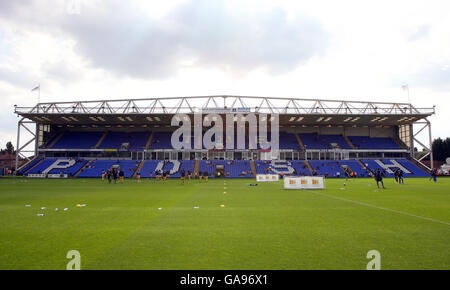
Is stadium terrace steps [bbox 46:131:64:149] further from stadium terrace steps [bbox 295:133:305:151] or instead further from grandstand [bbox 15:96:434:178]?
stadium terrace steps [bbox 295:133:305:151]

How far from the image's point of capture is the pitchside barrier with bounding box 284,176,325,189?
73.2 ft

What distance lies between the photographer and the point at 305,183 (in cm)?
2266

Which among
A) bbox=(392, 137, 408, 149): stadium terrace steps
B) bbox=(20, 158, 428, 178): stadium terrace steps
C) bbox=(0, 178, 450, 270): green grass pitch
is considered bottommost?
bbox=(0, 178, 450, 270): green grass pitch

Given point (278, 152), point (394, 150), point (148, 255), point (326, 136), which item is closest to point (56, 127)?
point (278, 152)

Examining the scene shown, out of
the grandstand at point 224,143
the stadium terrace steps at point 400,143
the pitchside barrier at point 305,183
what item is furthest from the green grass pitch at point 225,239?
the stadium terrace steps at point 400,143

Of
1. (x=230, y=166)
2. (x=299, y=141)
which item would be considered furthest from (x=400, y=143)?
(x=230, y=166)

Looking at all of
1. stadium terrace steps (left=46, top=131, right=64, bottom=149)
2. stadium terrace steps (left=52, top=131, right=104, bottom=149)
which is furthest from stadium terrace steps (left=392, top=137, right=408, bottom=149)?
stadium terrace steps (left=46, top=131, right=64, bottom=149)

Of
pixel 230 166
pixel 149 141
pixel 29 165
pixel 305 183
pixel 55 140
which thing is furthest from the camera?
pixel 149 141

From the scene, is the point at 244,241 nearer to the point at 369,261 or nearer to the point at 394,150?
the point at 369,261

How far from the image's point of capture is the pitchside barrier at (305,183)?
73.2ft

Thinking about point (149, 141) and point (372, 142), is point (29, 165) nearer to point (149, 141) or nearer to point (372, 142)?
point (149, 141)

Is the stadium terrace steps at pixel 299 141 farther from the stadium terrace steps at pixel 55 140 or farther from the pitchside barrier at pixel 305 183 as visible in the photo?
the stadium terrace steps at pixel 55 140

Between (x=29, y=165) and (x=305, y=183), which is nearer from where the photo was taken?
(x=305, y=183)

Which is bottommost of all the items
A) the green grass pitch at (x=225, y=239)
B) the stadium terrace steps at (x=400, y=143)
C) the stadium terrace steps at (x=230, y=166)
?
the green grass pitch at (x=225, y=239)
